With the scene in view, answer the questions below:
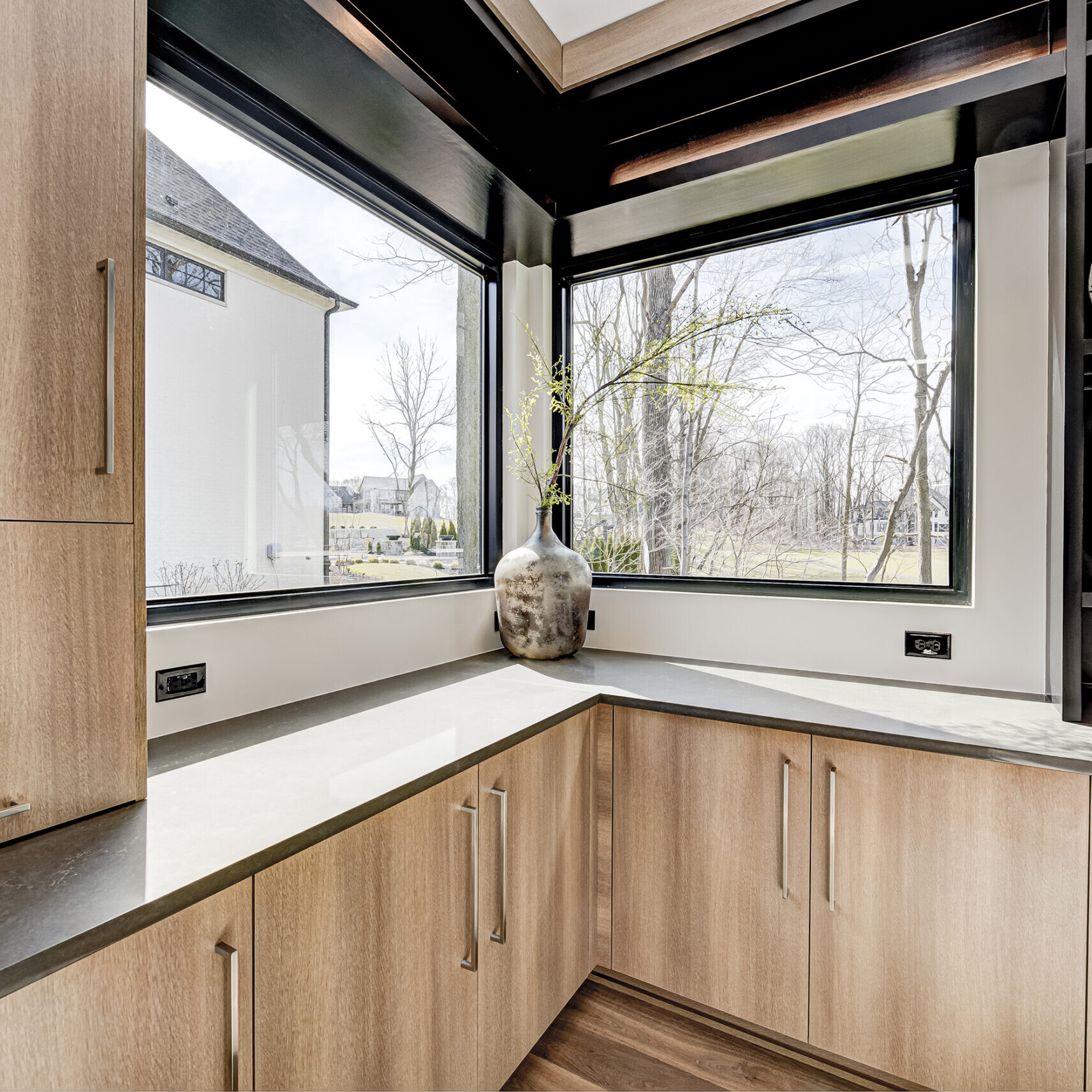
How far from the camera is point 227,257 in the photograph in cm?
148

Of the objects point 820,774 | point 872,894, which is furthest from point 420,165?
point 872,894

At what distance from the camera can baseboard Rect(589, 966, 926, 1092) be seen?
1.44 meters

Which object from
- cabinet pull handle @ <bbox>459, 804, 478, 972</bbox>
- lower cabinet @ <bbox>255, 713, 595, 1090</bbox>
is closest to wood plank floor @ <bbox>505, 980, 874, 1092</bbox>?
lower cabinet @ <bbox>255, 713, 595, 1090</bbox>

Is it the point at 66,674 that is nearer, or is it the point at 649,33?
the point at 66,674

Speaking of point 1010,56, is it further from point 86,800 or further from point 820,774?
point 86,800

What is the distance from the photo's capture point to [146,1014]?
0.72m

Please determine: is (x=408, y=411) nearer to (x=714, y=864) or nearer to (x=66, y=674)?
(x=66, y=674)

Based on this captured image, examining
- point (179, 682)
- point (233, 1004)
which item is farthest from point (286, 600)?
point (233, 1004)

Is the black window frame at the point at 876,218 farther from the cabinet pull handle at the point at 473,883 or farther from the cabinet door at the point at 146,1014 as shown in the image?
the cabinet door at the point at 146,1014

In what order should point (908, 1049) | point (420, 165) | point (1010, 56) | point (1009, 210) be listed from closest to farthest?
1. point (908, 1049)
2. point (1010, 56)
3. point (1009, 210)
4. point (420, 165)

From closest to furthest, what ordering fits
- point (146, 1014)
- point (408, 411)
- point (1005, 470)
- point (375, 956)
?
point (146, 1014)
point (375, 956)
point (1005, 470)
point (408, 411)

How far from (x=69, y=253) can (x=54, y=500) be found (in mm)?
326

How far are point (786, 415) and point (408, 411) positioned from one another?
3.87 ft

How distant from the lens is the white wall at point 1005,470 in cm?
167
